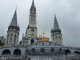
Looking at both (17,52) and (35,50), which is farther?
(17,52)

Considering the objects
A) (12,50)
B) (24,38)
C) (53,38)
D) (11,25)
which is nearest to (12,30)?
(11,25)

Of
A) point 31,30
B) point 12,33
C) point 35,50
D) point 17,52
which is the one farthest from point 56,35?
point 17,52

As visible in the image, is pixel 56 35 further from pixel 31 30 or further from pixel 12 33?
pixel 12 33

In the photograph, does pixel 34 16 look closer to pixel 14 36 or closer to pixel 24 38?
pixel 24 38

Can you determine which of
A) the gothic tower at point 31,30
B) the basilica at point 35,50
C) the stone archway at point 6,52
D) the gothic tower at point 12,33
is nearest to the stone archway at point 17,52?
the basilica at point 35,50

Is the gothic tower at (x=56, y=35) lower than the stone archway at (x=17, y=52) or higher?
higher

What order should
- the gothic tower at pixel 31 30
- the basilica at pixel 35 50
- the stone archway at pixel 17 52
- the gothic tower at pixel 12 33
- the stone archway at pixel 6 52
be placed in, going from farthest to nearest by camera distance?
the gothic tower at pixel 31 30, the gothic tower at pixel 12 33, the stone archway at pixel 17 52, the stone archway at pixel 6 52, the basilica at pixel 35 50

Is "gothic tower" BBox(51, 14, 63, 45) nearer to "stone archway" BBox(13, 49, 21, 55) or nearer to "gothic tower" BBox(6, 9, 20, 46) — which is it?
"gothic tower" BBox(6, 9, 20, 46)

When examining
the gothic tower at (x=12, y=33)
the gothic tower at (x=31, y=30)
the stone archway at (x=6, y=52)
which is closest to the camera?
the stone archway at (x=6, y=52)

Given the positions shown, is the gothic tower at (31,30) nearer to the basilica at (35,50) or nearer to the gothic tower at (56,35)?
the basilica at (35,50)

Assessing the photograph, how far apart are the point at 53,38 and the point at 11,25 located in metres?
24.6

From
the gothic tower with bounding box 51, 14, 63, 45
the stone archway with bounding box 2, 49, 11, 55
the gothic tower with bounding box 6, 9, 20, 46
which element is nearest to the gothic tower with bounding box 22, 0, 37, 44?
the gothic tower with bounding box 6, 9, 20, 46

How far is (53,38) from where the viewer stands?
254ft

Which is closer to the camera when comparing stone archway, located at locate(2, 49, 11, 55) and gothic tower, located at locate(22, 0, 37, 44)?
stone archway, located at locate(2, 49, 11, 55)
